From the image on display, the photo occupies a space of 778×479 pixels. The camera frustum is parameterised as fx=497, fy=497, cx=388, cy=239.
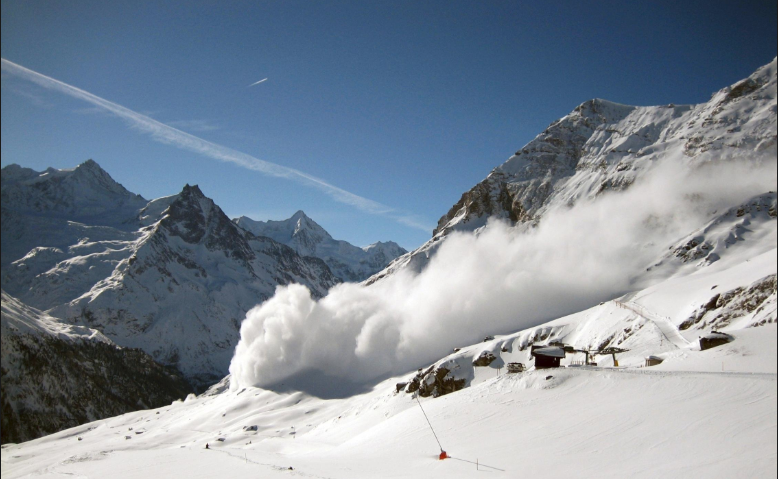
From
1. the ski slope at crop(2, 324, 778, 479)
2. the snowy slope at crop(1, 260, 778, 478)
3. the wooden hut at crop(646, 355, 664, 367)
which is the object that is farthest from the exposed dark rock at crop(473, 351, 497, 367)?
the wooden hut at crop(646, 355, 664, 367)

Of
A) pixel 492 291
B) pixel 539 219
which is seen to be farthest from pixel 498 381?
pixel 539 219

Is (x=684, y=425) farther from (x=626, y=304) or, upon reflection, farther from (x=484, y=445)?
(x=626, y=304)

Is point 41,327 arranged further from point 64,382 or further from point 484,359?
point 484,359

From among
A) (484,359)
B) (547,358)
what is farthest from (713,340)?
(484,359)

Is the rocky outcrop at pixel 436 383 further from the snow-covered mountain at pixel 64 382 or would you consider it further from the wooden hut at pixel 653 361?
the snow-covered mountain at pixel 64 382

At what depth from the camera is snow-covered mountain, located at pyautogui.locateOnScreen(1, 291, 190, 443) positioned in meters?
132

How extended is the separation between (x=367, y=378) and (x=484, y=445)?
317 feet

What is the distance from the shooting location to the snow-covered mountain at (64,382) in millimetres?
131750

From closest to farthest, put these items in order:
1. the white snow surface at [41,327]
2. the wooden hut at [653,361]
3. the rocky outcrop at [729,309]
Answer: the rocky outcrop at [729,309] → the wooden hut at [653,361] → the white snow surface at [41,327]

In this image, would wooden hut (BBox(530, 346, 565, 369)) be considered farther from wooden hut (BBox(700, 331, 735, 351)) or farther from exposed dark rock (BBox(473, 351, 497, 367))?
exposed dark rock (BBox(473, 351, 497, 367))

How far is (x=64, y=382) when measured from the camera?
155 m

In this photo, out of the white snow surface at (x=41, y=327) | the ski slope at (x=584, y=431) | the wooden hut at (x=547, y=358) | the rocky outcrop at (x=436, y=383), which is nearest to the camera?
the ski slope at (x=584, y=431)

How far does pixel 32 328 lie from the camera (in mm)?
165875

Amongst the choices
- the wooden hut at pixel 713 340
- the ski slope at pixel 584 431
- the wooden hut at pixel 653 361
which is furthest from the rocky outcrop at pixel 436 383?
the wooden hut at pixel 713 340
